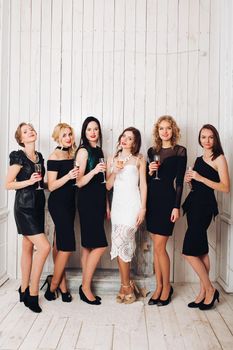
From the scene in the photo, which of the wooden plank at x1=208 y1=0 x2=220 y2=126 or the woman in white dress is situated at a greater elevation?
the wooden plank at x1=208 y1=0 x2=220 y2=126

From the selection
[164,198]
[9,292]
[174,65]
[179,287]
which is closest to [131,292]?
[179,287]

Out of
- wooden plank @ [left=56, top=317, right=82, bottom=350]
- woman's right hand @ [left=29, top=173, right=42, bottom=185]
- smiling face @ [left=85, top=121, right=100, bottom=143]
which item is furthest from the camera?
smiling face @ [left=85, top=121, right=100, bottom=143]

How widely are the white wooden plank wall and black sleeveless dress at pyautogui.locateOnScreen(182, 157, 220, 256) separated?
2.66 feet

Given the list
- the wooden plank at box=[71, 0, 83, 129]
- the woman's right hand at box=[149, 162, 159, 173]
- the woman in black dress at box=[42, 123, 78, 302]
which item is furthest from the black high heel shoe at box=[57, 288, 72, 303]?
the wooden plank at box=[71, 0, 83, 129]

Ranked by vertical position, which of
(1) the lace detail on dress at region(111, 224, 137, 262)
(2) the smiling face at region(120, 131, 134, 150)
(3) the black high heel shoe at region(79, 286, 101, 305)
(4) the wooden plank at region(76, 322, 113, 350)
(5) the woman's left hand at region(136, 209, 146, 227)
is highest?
(2) the smiling face at region(120, 131, 134, 150)

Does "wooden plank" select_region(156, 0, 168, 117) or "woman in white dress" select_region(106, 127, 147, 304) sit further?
"wooden plank" select_region(156, 0, 168, 117)

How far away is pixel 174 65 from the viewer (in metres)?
4.21

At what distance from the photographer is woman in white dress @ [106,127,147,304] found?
3.50m

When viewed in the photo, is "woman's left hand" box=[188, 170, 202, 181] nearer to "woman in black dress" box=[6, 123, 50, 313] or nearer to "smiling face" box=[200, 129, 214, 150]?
"smiling face" box=[200, 129, 214, 150]

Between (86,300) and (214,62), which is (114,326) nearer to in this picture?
(86,300)

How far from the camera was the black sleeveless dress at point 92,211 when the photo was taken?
11.6 feet

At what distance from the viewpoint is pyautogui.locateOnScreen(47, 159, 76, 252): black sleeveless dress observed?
11.5 feet

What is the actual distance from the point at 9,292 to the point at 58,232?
884mm

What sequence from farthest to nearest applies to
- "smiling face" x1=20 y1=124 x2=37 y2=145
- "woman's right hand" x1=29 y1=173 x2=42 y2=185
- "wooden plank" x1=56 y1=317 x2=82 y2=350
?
"smiling face" x1=20 y1=124 x2=37 y2=145, "woman's right hand" x1=29 y1=173 x2=42 y2=185, "wooden plank" x1=56 y1=317 x2=82 y2=350
